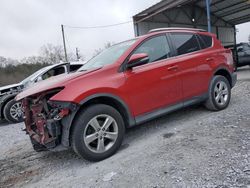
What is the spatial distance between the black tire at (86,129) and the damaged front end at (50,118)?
109mm

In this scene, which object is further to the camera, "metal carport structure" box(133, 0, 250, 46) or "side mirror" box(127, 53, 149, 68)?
"metal carport structure" box(133, 0, 250, 46)

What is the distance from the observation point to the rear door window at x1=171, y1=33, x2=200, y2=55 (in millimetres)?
3938

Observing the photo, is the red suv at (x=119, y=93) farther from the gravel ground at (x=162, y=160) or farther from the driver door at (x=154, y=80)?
the gravel ground at (x=162, y=160)

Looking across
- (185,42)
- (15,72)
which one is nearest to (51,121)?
(185,42)

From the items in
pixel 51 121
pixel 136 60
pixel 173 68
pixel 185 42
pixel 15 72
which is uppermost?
pixel 15 72

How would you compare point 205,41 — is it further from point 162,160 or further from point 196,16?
point 196,16

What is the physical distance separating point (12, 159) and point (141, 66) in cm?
273

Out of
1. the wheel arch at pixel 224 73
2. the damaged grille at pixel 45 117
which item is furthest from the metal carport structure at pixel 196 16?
the damaged grille at pixel 45 117

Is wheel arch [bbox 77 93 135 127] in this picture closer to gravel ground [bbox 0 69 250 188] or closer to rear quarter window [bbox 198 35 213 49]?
gravel ground [bbox 0 69 250 188]

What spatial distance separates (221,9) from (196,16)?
90.0 inches

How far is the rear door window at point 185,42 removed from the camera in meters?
3.94

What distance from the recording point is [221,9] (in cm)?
1991

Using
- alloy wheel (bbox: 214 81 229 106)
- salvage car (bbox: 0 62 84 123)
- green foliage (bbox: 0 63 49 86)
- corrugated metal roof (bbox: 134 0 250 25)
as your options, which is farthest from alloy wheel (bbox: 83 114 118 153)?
green foliage (bbox: 0 63 49 86)

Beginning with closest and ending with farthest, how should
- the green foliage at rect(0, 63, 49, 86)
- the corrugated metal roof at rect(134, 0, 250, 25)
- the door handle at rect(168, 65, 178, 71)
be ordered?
1. the door handle at rect(168, 65, 178, 71)
2. the corrugated metal roof at rect(134, 0, 250, 25)
3. the green foliage at rect(0, 63, 49, 86)
